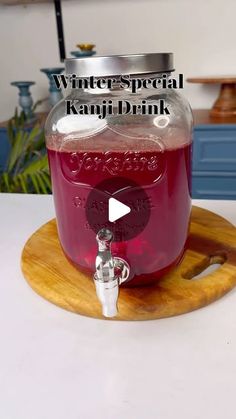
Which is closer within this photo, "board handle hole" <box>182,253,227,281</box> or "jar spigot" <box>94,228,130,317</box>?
"jar spigot" <box>94,228,130,317</box>

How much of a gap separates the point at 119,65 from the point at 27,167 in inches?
36.2

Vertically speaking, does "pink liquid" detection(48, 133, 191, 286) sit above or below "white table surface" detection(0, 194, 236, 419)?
above

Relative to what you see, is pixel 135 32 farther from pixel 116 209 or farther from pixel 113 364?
pixel 113 364

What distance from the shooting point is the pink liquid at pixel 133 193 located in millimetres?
413

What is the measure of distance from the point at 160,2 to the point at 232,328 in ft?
5.50

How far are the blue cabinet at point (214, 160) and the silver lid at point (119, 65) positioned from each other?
105 centimetres

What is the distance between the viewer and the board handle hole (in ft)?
1.64

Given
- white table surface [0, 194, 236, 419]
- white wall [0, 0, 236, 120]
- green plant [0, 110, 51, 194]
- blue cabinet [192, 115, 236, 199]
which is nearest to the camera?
white table surface [0, 194, 236, 419]

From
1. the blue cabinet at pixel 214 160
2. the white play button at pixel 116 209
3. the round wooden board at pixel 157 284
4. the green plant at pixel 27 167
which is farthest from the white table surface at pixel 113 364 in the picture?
the blue cabinet at pixel 214 160

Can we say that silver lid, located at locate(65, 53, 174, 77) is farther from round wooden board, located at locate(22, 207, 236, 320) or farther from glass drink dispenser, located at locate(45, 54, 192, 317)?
round wooden board, located at locate(22, 207, 236, 320)

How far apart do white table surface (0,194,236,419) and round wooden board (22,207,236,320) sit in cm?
1

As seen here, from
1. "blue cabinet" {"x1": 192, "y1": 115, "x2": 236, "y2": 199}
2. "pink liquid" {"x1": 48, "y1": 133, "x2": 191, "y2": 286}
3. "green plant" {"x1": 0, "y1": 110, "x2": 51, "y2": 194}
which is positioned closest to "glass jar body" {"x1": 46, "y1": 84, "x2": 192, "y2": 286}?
"pink liquid" {"x1": 48, "y1": 133, "x2": 191, "y2": 286}

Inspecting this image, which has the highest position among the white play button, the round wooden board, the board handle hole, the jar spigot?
the white play button

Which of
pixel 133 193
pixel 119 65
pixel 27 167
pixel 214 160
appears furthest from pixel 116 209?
pixel 214 160
